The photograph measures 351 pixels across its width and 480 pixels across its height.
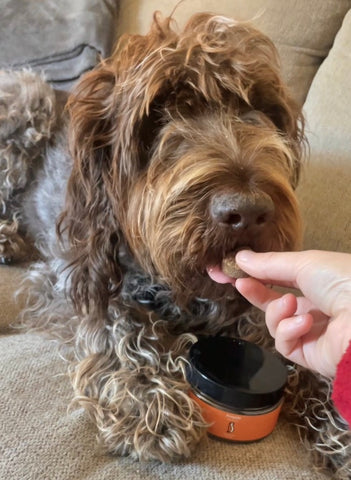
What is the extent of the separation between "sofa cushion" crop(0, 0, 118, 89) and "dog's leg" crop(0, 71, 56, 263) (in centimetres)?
40

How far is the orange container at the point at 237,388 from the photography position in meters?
1.44

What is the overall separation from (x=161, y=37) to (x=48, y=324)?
1.07 meters

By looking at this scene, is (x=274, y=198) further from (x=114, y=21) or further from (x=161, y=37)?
(x=114, y=21)

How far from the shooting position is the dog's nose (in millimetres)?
1289

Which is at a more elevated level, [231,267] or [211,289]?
[231,267]

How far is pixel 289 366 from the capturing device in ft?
5.71

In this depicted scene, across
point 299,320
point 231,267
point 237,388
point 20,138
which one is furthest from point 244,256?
point 20,138

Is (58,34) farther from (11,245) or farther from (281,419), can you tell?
(281,419)

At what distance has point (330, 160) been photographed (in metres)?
2.23

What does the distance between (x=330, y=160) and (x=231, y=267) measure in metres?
1.06

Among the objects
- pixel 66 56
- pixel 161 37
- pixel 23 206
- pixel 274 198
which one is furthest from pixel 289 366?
pixel 66 56

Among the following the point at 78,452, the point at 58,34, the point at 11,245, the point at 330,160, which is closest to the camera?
the point at 78,452

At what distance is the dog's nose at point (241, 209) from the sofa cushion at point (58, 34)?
196cm

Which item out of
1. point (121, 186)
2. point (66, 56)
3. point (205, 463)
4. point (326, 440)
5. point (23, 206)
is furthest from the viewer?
point (66, 56)
